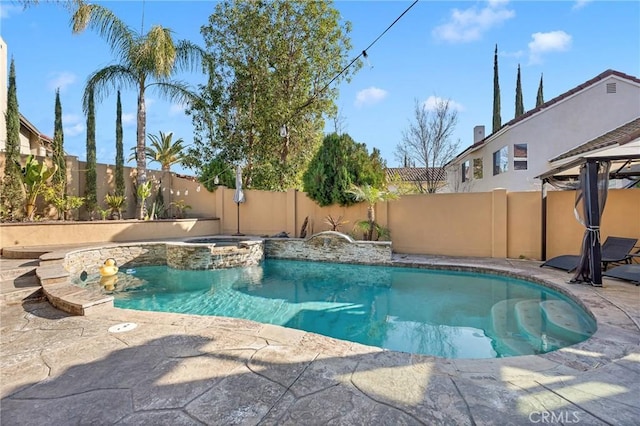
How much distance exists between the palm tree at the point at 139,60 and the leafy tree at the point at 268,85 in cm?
161

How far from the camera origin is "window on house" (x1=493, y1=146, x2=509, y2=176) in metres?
16.1

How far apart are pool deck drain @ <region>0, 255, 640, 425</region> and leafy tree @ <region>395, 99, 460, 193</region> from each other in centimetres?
1586

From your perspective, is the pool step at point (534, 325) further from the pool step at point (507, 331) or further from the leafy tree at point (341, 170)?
the leafy tree at point (341, 170)

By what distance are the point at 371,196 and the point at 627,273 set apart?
695cm

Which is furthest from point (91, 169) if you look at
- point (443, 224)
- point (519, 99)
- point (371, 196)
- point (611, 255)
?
point (519, 99)

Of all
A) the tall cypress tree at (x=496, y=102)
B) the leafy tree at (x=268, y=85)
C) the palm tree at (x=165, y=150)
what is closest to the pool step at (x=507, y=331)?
the leafy tree at (x=268, y=85)

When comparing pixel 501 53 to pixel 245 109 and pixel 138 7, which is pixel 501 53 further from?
pixel 138 7

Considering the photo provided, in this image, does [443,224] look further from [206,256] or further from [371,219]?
[206,256]

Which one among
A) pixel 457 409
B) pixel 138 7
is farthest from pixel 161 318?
pixel 138 7

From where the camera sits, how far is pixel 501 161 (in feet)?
54.6

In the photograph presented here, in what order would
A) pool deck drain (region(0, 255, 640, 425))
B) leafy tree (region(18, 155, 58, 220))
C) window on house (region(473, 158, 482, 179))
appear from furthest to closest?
window on house (region(473, 158, 482, 179)) → leafy tree (region(18, 155, 58, 220)) → pool deck drain (region(0, 255, 640, 425))

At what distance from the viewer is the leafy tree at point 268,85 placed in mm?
15258

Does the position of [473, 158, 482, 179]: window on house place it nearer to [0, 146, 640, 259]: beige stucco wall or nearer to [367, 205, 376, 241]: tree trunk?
[0, 146, 640, 259]: beige stucco wall

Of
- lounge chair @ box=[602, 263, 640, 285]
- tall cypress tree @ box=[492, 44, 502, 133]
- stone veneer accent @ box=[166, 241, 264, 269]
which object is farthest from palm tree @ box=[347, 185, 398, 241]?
tall cypress tree @ box=[492, 44, 502, 133]
